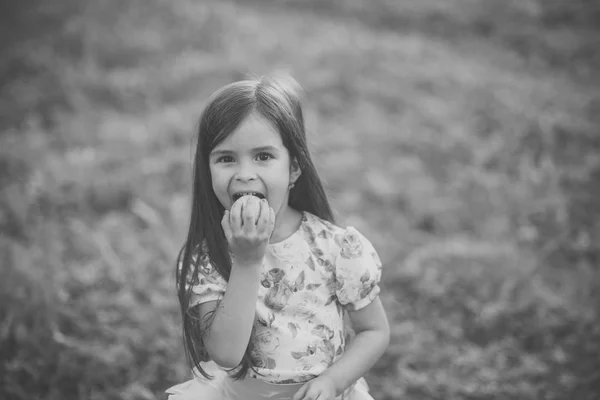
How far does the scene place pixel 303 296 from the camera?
184cm

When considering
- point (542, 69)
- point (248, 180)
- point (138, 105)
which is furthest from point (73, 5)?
point (248, 180)

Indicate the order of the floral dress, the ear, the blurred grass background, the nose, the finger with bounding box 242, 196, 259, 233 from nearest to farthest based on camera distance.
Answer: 1. the finger with bounding box 242, 196, 259, 233
2. the nose
3. the floral dress
4. the ear
5. the blurred grass background

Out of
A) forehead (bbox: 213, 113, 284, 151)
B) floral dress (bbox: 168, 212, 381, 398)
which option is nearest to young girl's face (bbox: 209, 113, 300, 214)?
forehead (bbox: 213, 113, 284, 151)

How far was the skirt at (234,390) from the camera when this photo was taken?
1.86 metres

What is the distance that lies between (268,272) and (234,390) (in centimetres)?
46

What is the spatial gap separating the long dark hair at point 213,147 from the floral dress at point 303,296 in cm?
5

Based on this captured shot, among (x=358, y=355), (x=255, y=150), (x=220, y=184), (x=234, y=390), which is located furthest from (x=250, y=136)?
(x=234, y=390)

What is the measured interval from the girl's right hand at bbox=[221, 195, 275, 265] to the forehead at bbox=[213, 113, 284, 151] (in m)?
0.19

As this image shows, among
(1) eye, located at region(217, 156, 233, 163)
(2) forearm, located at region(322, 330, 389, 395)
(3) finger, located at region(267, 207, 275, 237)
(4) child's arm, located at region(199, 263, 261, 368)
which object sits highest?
(1) eye, located at region(217, 156, 233, 163)

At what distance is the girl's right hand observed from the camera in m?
1.56

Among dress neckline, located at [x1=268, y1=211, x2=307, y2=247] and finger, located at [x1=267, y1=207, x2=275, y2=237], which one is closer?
finger, located at [x1=267, y1=207, x2=275, y2=237]

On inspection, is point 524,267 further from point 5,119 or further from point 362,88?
point 5,119

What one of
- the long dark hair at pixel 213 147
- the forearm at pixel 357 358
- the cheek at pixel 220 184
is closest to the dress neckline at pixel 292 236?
the long dark hair at pixel 213 147

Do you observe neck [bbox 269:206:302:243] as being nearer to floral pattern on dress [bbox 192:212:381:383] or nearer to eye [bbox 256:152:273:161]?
floral pattern on dress [bbox 192:212:381:383]
